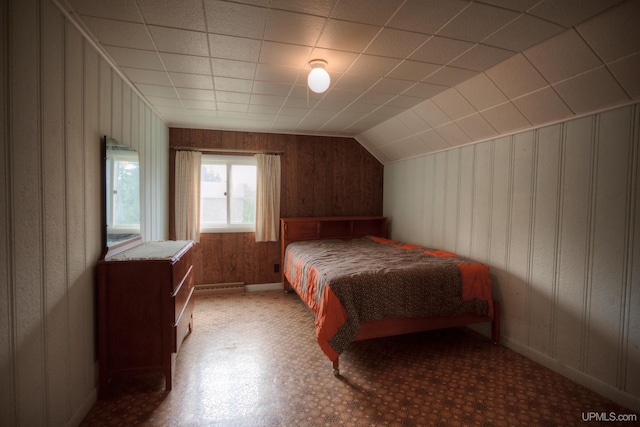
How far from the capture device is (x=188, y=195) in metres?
4.26

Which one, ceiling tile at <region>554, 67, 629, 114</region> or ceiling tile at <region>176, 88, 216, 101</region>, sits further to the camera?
ceiling tile at <region>176, 88, 216, 101</region>

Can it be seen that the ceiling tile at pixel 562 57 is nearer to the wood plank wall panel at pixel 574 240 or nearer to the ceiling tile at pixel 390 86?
the wood plank wall panel at pixel 574 240

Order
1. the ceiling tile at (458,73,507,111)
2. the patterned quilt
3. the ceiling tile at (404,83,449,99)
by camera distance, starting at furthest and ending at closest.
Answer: the ceiling tile at (404,83,449,99) < the ceiling tile at (458,73,507,111) < the patterned quilt

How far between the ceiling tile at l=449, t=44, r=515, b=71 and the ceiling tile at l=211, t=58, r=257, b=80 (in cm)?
152

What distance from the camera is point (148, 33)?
1.89 m

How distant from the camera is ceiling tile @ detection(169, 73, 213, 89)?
2557 mm

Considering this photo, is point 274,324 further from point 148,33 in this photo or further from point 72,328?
point 148,33

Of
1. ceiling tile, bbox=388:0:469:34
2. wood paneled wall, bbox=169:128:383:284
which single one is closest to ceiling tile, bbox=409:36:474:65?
ceiling tile, bbox=388:0:469:34

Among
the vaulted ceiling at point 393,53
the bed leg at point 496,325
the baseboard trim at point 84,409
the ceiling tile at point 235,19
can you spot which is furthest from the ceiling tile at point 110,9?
the bed leg at point 496,325

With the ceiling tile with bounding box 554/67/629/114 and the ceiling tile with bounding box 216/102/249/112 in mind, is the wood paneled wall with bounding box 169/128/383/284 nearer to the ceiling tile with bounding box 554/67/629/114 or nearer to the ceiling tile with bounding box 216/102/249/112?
the ceiling tile with bounding box 216/102/249/112

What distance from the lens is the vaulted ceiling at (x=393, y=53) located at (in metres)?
1.64

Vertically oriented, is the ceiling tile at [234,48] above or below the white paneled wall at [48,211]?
above

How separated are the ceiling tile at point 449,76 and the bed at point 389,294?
5.29 ft

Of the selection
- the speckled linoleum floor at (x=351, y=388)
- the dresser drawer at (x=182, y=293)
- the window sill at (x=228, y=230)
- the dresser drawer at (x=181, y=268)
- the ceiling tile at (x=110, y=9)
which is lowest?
the speckled linoleum floor at (x=351, y=388)
